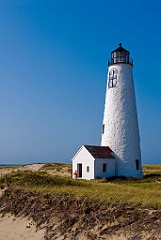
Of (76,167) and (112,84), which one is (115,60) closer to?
(112,84)

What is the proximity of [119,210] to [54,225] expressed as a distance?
3.04m

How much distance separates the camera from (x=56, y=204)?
51.3 ft

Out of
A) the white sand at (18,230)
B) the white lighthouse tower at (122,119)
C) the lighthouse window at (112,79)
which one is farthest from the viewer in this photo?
the lighthouse window at (112,79)

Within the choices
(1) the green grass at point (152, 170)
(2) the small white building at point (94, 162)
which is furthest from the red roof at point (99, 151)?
(1) the green grass at point (152, 170)

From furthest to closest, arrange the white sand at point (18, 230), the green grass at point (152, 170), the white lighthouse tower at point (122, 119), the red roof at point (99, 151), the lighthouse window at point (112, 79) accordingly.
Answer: the green grass at point (152, 170), the lighthouse window at point (112, 79), the white lighthouse tower at point (122, 119), the red roof at point (99, 151), the white sand at point (18, 230)

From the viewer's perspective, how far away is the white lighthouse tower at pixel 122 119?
30.0 meters

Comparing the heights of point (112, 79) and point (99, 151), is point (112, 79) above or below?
above

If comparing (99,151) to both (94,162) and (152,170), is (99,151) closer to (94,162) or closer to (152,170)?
(94,162)

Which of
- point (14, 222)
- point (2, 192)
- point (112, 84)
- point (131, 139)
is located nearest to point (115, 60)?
point (112, 84)

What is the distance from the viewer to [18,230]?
1499 centimetres

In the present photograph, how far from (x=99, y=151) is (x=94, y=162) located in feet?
5.50

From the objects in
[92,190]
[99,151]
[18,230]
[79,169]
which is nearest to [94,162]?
[99,151]

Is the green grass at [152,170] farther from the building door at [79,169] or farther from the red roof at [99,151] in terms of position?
the building door at [79,169]

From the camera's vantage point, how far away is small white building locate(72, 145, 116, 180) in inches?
1113
